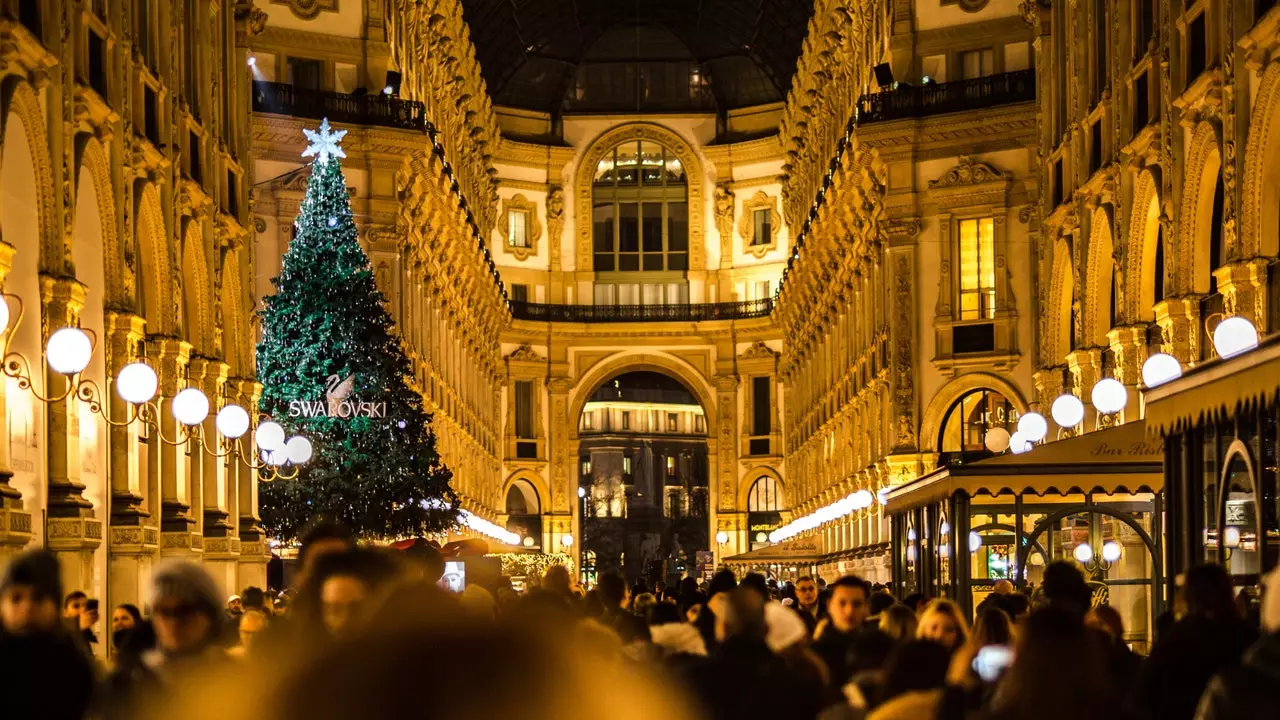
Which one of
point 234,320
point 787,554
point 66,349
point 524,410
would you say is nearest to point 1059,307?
point 234,320

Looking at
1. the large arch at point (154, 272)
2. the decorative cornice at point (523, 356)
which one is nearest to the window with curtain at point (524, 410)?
the decorative cornice at point (523, 356)

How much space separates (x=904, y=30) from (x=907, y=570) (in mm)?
21724

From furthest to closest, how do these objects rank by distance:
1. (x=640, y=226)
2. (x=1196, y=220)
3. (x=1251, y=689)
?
(x=640, y=226)
(x=1196, y=220)
(x=1251, y=689)

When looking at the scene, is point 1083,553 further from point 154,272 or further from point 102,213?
point 102,213

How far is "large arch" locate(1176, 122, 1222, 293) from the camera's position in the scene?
2764cm

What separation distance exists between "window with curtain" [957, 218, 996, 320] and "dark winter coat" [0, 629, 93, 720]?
45.7 meters

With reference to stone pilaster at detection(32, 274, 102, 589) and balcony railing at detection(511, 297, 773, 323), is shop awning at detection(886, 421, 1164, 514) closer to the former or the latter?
stone pilaster at detection(32, 274, 102, 589)

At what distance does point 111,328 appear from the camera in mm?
25281

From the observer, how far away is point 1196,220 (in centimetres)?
2811

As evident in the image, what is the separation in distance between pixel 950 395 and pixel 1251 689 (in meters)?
46.9

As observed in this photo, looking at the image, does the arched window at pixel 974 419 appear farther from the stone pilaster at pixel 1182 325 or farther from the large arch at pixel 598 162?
the large arch at pixel 598 162

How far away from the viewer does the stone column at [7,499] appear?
1931 centimetres

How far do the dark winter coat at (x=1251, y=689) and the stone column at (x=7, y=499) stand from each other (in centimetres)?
1498

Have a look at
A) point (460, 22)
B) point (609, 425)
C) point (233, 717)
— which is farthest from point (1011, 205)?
point (609, 425)
